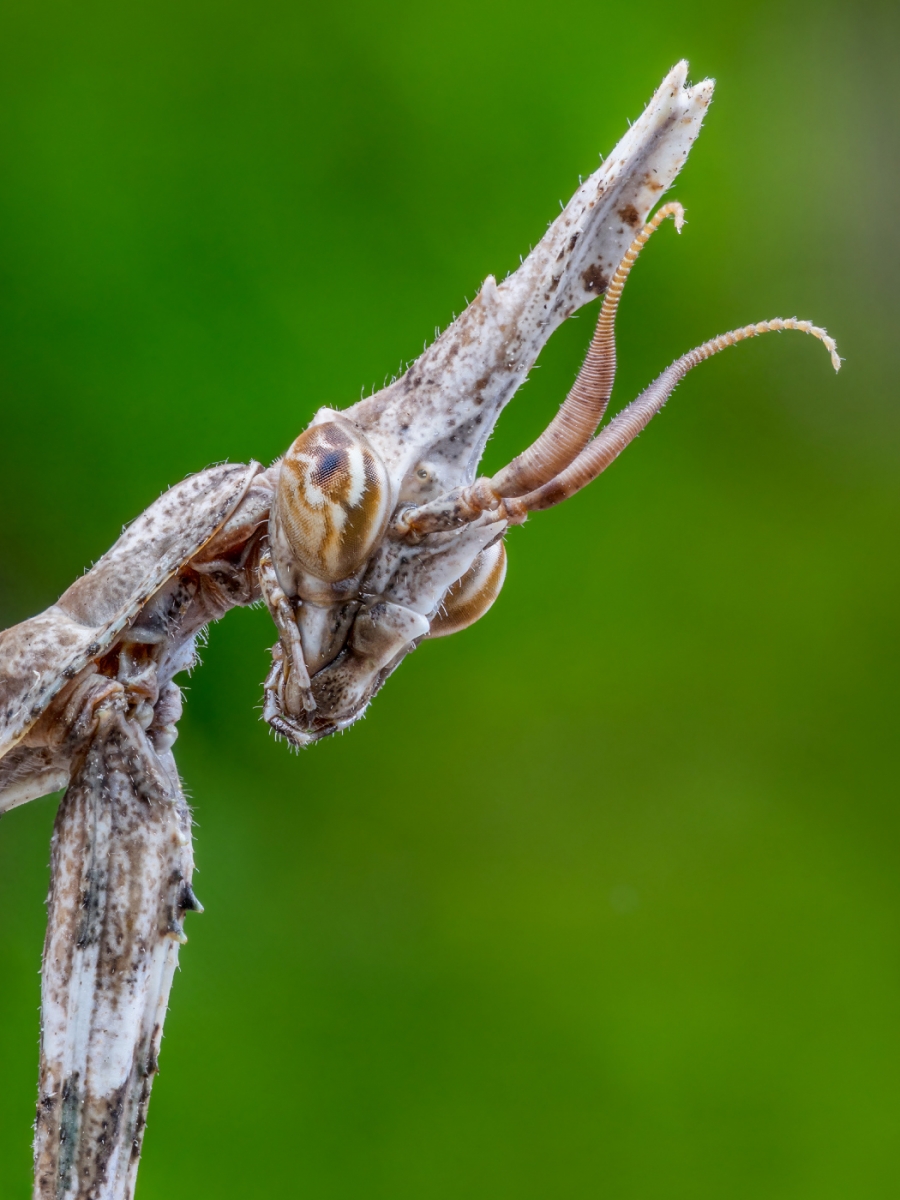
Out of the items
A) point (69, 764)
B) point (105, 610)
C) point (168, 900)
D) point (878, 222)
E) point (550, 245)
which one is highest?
point (878, 222)

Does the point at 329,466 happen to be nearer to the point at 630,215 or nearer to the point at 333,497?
the point at 333,497

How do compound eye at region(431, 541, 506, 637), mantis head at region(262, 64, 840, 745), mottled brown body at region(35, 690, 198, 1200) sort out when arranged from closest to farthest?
mantis head at region(262, 64, 840, 745) → mottled brown body at region(35, 690, 198, 1200) → compound eye at region(431, 541, 506, 637)

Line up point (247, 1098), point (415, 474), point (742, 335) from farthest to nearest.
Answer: point (247, 1098) → point (415, 474) → point (742, 335)

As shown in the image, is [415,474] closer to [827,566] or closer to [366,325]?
[366,325]

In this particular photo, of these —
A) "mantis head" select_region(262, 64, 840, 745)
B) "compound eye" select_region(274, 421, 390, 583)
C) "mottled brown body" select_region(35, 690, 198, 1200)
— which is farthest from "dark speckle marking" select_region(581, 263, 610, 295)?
"mottled brown body" select_region(35, 690, 198, 1200)

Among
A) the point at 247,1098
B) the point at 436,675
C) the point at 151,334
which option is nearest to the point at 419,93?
the point at 151,334

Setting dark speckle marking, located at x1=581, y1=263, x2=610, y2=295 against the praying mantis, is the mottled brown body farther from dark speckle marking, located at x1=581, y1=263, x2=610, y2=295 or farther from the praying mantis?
dark speckle marking, located at x1=581, y1=263, x2=610, y2=295

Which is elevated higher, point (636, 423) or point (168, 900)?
point (636, 423)
